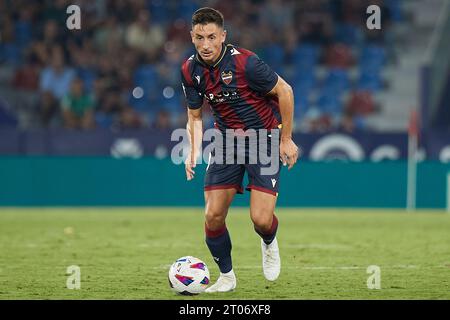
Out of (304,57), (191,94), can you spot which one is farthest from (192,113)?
(304,57)

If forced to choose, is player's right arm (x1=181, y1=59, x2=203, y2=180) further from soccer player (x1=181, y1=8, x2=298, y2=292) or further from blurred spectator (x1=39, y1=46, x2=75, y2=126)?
blurred spectator (x1=39, y1=46, x2=75, y2=126)

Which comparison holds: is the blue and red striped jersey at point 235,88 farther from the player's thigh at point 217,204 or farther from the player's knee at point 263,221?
the player's knee at point 263,221

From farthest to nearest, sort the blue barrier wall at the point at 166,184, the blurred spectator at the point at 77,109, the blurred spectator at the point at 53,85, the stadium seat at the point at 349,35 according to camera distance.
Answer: the stadium seat at the point at 349,35 → the blurred spectator at the point at 53,85 → the blurred spectator at the point at 77,109 → the blue barrier wall at the point at 166,184

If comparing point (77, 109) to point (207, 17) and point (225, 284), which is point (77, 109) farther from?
point (207, 17)

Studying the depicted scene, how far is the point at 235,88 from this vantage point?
8.41 m

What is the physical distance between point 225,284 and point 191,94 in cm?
156

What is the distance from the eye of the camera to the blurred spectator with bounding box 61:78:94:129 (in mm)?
19531

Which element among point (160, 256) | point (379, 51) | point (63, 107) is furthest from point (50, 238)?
point (379, 51)

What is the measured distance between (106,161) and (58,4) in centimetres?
492

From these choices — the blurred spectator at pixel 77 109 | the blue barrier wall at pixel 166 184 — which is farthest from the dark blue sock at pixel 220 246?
the blurred spectator at pixel 77 109

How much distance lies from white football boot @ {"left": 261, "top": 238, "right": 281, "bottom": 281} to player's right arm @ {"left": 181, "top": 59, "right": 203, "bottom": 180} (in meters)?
0.90

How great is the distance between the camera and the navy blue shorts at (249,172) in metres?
8.45

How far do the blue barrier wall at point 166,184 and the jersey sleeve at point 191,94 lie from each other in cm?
939

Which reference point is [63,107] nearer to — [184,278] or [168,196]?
[168,196]
